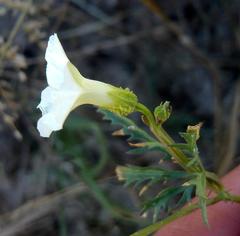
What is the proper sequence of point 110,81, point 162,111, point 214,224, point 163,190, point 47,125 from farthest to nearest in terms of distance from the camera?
point 110,81 → point 214,224 → point 163,190 → point 162,111 → point 47,125

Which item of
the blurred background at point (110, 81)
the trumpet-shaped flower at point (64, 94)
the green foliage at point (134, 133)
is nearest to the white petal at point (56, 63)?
the trumpet-shaped flower at point (64, 94)

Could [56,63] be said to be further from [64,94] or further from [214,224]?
[214,224]

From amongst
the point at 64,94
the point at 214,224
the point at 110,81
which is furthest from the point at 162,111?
the point at 110,81

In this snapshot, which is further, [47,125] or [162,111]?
[162,111]

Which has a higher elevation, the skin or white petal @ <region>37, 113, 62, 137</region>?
white petal @ <region>37, 113, 62, 137</region>

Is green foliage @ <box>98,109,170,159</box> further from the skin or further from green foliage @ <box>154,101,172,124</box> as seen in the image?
the skin

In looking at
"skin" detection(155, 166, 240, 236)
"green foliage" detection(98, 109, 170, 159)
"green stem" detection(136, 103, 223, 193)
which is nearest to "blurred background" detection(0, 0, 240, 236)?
"skin" detection(155, 166, 240, 236)
